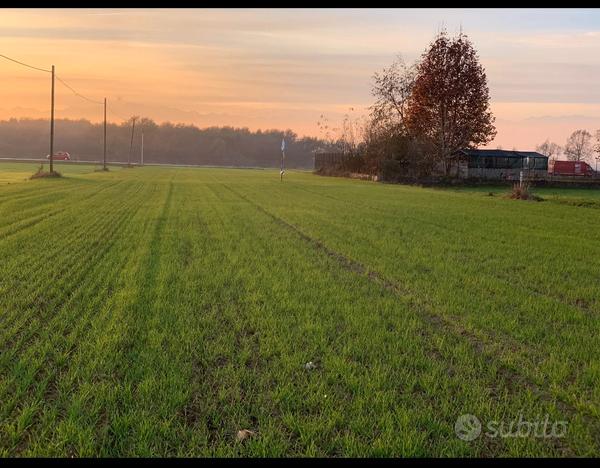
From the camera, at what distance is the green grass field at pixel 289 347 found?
3477 millimetres

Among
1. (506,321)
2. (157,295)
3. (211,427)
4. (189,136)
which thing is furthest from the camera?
(189,136)

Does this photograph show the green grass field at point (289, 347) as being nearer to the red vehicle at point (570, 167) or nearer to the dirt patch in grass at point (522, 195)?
the dirt patch in grass at point (522, 195)

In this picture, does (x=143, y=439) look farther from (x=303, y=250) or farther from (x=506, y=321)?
(x=303, y=250)

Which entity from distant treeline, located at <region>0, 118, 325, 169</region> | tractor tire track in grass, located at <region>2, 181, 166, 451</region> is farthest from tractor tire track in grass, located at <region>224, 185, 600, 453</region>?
distant treeline, located at <region>0, 118, 325, 169</region>

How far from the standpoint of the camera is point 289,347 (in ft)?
16.6

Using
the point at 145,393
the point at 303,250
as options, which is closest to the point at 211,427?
the point at 145,393

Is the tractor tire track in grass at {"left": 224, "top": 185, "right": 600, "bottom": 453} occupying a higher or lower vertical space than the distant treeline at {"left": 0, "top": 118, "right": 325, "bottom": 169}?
lower

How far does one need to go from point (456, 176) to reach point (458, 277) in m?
35.3

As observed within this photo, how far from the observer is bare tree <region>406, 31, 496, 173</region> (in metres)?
43.8

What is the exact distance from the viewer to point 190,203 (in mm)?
20344

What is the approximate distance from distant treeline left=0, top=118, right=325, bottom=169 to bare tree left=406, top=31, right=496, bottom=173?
A: 85.6 metres

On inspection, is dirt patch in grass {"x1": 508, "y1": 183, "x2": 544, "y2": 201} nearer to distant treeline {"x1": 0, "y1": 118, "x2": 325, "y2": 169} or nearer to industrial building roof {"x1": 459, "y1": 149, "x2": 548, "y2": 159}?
industrial building roof {"x1": 459, "y1": 149, "x2": 548, "y2": 159}

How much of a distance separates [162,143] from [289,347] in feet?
492

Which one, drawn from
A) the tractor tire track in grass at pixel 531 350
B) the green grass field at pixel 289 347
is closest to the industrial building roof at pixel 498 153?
the green grass field at pixel 289 347
